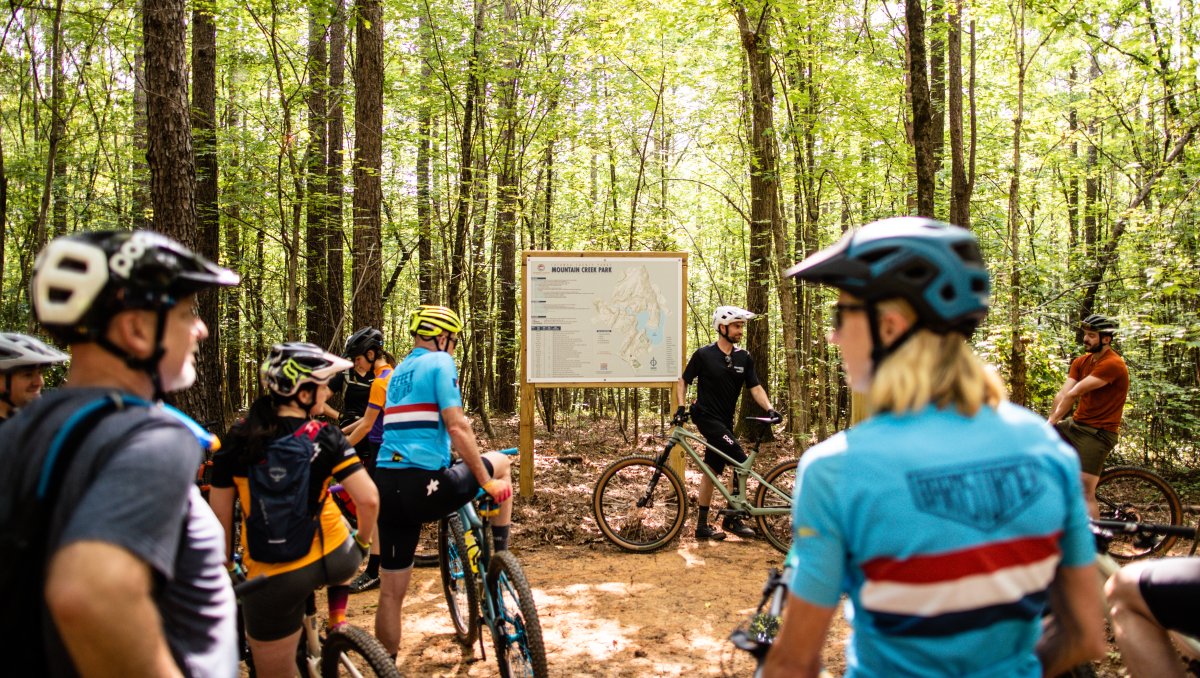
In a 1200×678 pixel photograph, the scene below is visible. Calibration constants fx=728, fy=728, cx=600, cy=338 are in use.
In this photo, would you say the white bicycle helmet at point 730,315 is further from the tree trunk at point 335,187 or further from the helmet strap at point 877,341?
the tree trunk at point 335,187

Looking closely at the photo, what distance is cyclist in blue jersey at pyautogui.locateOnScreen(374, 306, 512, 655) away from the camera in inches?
160

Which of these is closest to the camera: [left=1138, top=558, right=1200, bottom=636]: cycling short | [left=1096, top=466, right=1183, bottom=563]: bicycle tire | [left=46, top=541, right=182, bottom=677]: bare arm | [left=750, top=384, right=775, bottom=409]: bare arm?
[left=46, top=541, right=182, bottom=677]: bare arm

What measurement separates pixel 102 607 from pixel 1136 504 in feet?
31.5

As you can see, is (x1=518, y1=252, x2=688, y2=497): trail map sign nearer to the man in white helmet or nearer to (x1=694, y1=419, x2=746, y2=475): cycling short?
the man in white helmet

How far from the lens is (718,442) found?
737 centimetres

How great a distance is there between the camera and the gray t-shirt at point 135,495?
117 cm

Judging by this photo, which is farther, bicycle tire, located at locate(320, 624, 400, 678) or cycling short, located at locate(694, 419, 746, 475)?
cycling short, located at locate(694, 419, 746, 475)

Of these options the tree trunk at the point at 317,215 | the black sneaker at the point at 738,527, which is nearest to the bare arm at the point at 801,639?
the black sneaker at the point at 738,527

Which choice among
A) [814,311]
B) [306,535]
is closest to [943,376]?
[306,535]

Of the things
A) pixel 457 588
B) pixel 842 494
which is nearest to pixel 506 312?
pixel 457 588

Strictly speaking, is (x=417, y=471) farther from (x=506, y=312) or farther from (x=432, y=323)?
(x=506, y=312)

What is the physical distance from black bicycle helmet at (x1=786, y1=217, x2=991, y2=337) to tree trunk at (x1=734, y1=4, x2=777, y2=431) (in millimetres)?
7197

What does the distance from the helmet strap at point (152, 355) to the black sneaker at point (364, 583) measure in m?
4.92

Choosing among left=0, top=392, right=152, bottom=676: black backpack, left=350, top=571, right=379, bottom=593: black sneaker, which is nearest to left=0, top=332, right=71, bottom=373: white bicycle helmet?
left=0, top=392, right=152, bottom=676: black backpack
